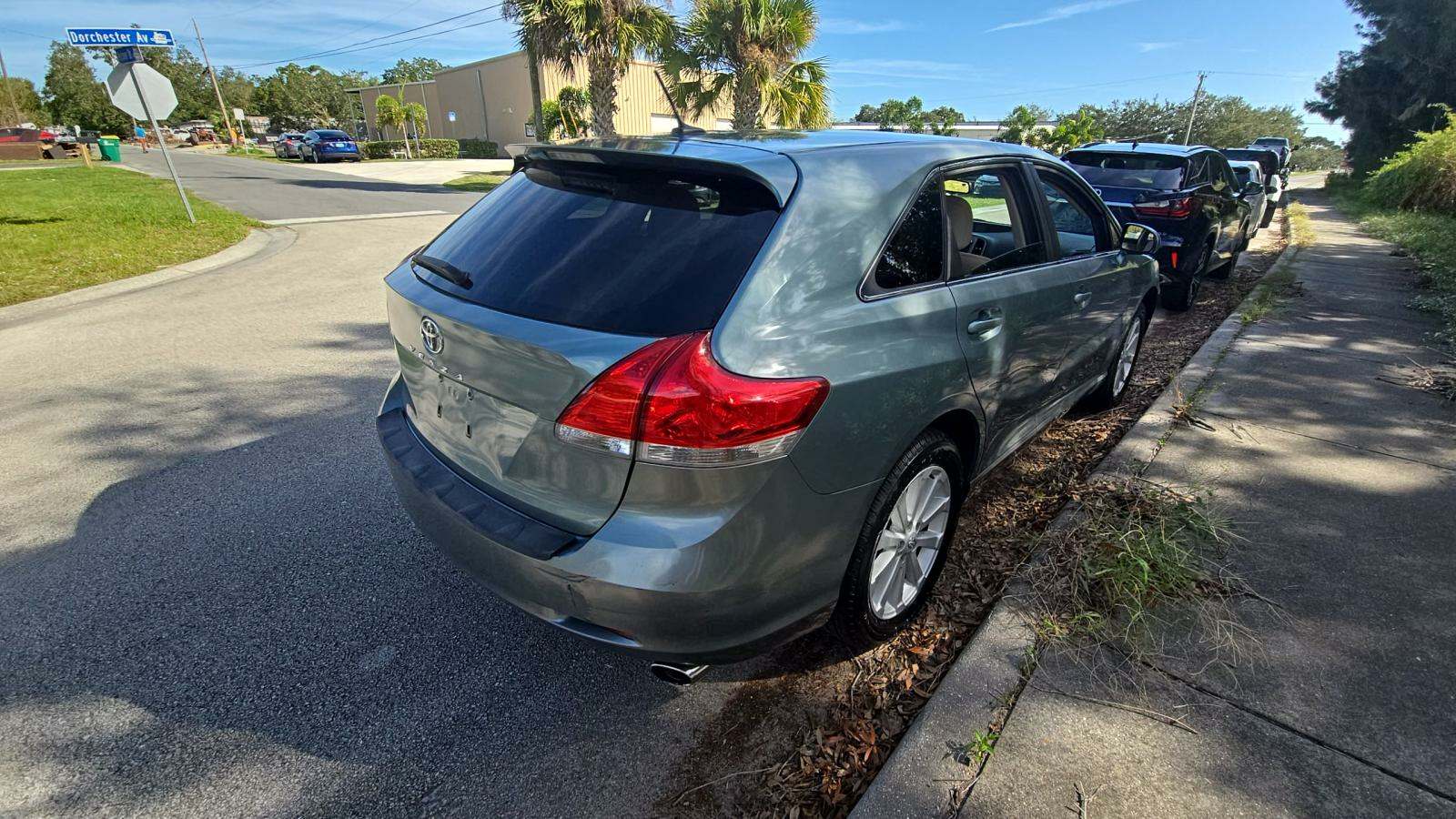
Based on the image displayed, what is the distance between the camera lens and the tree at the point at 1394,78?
25.0 m

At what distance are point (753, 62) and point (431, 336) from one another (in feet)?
51.5

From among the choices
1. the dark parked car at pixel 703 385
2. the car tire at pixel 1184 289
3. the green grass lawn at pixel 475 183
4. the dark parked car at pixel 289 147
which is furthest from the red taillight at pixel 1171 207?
the dark parked car at pixel 289 147

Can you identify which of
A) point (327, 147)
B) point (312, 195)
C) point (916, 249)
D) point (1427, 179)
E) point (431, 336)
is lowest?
point (327, 147)

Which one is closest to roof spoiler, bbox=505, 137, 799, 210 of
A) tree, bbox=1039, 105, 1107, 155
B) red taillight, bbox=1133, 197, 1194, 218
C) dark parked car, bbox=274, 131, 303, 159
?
red taillight, bbox=1133, 197, 1194, 218

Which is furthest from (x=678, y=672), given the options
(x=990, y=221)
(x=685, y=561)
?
(x=990, y=221)

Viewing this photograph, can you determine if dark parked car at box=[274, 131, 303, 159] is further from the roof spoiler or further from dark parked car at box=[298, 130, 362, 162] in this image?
the roof spoiler

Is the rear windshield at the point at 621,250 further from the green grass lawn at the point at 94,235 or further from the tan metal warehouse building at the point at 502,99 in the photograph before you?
the tan metal warehouse building at the point at 502,99

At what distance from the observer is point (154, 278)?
8.42 meters

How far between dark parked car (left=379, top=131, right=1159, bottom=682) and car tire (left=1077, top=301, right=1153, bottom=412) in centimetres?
208

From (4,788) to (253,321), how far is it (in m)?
5.61

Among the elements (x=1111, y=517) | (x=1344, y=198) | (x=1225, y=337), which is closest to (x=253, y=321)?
(x=1111, y=517)

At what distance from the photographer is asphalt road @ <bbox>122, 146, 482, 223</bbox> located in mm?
16219

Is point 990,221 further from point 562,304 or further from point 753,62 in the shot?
point 753,62

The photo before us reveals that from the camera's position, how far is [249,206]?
53.5ft
